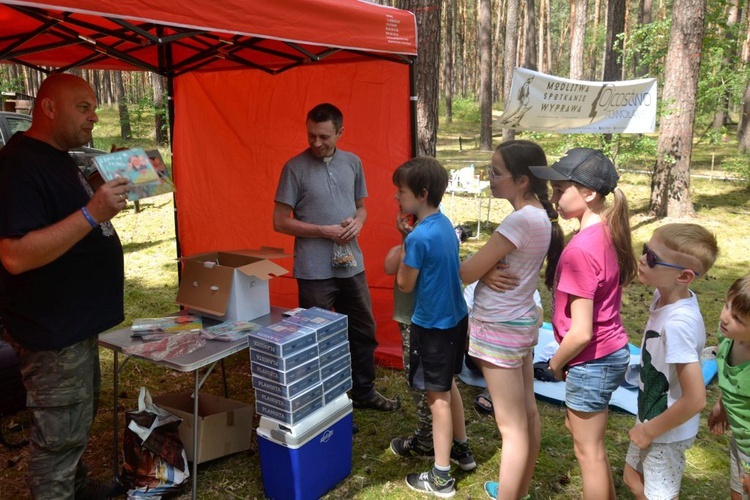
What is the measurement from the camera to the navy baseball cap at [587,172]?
1.97 metres

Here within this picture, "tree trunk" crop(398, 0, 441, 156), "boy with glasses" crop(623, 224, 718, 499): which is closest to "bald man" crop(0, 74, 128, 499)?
"boy with glasses" crop(623, 224, 718, 499)

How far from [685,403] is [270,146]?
334 centimetres

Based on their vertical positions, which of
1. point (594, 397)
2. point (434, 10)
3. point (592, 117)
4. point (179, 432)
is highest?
point (434, 10)

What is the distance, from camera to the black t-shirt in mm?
1959

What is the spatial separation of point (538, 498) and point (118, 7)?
280cm

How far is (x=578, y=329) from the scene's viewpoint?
1934mm

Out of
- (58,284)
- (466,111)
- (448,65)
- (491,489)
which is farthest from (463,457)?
(466,111)

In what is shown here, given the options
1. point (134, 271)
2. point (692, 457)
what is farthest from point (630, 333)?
point (134, 271)

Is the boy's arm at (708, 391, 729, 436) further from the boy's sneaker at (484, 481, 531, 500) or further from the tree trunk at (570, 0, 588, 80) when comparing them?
the tree trunk at (570, 0, 588, 80)

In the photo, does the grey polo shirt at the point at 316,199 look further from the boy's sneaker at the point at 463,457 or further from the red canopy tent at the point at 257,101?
the boy's sneaker at the point at 463,457

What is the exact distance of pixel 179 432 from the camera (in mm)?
2777

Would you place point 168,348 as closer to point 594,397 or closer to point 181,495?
point 181,495

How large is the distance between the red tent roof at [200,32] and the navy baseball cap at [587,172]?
1445 mm

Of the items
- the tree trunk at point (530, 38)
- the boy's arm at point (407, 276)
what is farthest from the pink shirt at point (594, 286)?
the tree trunk at point (530, 38)
